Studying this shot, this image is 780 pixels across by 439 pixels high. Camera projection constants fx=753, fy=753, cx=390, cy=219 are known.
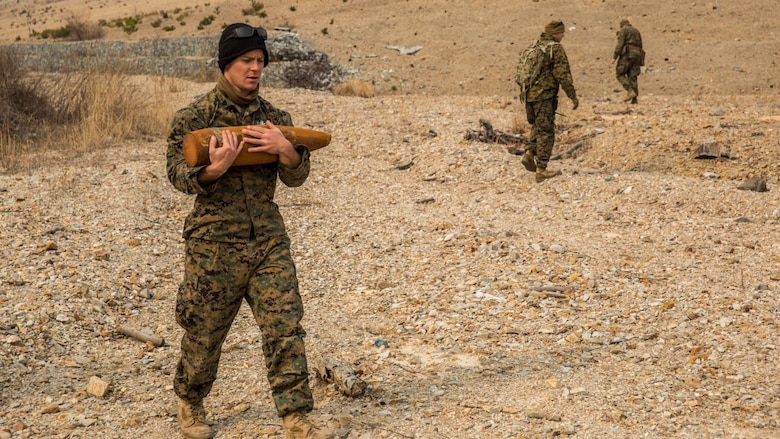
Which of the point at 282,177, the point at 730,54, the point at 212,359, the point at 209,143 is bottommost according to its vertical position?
the point at 730,54

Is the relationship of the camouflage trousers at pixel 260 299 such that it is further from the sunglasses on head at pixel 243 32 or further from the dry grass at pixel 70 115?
the dry grass at pixel 70 115

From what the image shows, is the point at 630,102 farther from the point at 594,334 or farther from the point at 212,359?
the point at 212,359

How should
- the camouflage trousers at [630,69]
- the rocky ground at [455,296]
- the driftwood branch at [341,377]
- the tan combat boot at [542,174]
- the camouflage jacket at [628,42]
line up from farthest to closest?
1. the camouflage trousers at [630,69]
2. the camouflage jacket at [628,42]
3. the tan combat boot at [542,174]
4. the driftwood branch at [341,377]
5. the rocky ground at [455,296]

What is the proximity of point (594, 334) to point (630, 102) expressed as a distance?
386 inches

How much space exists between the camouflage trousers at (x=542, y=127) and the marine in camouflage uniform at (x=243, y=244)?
5.28 metres

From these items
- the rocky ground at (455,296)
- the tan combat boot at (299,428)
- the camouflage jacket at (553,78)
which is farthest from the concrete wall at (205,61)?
the tan combat boot at (299,428)

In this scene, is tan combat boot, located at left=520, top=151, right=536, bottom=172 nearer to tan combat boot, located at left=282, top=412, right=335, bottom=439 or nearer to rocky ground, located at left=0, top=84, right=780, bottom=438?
rocky ground, located at left=0, top=84, right=780, bottom=438

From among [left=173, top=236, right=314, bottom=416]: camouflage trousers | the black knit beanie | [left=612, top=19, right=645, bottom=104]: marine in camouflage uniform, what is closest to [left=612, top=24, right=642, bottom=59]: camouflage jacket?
[left=612, top=19, right=645, bottom=104]: marine in camouflage uniform

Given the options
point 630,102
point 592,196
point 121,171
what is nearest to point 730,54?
point 630,102

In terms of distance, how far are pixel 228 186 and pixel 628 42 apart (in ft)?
37.6

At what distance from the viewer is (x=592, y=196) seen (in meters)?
7.74

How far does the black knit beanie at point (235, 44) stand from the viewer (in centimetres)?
292

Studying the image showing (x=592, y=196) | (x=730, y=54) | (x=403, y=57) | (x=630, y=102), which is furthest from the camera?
(x=403, y=57)

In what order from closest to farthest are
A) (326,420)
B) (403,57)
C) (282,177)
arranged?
(282,177)
(326,420)
(403,57)
